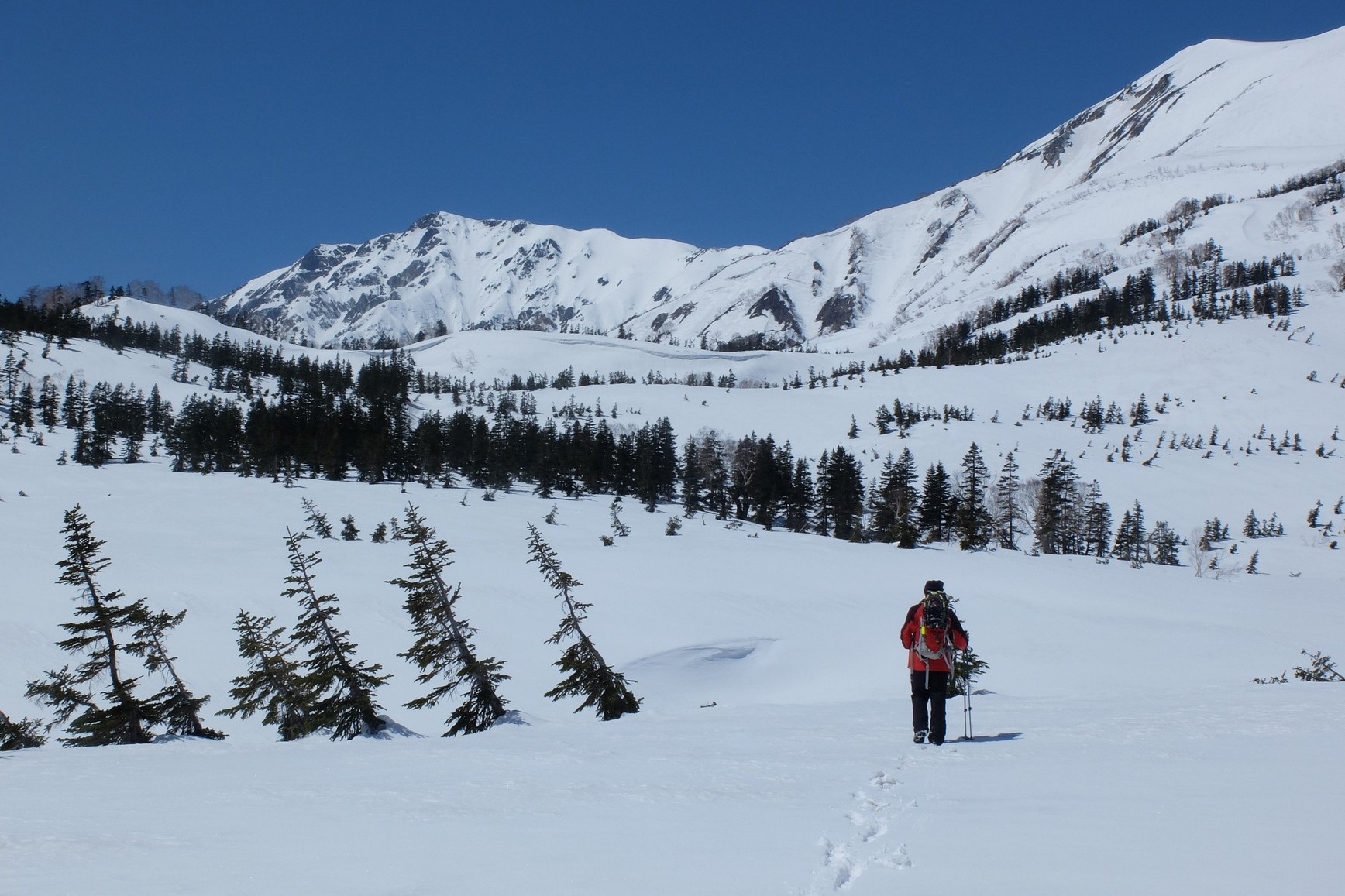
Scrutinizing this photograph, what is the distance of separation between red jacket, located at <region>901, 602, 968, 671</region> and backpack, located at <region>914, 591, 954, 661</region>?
23 mm

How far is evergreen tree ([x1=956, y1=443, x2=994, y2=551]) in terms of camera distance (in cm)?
4819

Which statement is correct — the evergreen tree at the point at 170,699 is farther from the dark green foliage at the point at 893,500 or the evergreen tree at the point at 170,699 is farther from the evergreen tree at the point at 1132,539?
the evergreen tree at the point at 1132,539

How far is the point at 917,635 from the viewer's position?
35.0 feet

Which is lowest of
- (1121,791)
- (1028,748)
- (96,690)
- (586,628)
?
(96,690)

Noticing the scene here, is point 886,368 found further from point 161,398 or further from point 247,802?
point 247,802

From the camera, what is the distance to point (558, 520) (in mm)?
56844

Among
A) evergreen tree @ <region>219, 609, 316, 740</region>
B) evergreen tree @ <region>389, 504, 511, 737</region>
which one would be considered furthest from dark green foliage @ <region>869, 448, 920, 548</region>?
evergreen tree @ <region>219, 609, 316, 740</region>

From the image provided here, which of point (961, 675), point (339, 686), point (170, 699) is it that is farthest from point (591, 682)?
point (170, 699)

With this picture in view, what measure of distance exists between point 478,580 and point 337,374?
13467cm

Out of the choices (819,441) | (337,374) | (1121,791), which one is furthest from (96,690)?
(337,374)

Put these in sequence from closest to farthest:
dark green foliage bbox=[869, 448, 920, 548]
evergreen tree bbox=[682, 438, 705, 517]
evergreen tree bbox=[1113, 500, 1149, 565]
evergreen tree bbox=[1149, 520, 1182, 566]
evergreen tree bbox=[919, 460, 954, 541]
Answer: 1. evergreen tree bbox=[1149, 520, 1182, 566]
2. evergreen tree bbox=[1113, 500, 1149, 565]
3. evergreen tree bbox=[919, 460, 954, 541]
4. dark green foliage bbox=[869, 448, 920, 548]
5. evergreen tree bbox=[682, 438, 705, 517]

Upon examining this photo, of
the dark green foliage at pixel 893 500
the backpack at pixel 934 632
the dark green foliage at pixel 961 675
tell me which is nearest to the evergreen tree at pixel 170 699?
the backpack at pixel 934 632

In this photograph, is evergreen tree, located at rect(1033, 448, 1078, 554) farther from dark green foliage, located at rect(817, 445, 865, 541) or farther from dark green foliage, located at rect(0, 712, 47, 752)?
dark green foliage, located at rect(0, 712, 47, 752)

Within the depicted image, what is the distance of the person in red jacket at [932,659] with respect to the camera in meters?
10.1
